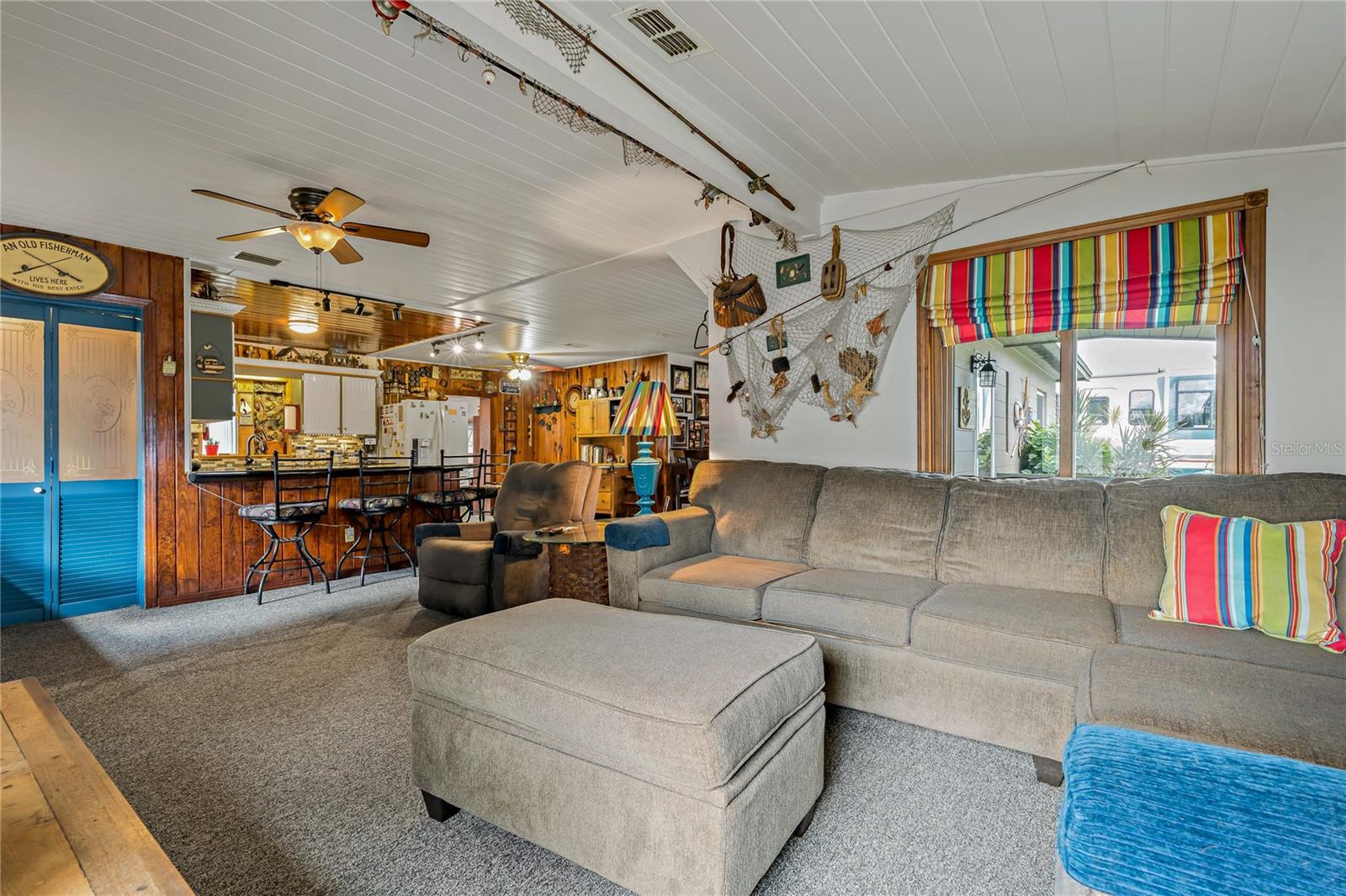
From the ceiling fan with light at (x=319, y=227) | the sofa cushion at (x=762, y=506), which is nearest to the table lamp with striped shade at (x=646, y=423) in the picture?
the sofa cushion at (x=762, y=506)

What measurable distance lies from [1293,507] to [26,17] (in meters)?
4.49

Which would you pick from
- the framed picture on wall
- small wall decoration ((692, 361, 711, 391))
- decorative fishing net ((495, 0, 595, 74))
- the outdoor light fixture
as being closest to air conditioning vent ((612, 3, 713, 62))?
decorative fishing net ((495, 0, 595, 74))

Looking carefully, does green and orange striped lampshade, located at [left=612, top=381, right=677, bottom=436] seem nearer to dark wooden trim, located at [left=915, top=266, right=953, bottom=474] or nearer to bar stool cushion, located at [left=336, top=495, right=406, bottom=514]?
dark wooden trim, located at [left=915, top=266, right=953, bottom=474]

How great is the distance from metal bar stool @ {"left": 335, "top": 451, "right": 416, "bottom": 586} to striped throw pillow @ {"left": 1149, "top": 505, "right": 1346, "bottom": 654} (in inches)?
190

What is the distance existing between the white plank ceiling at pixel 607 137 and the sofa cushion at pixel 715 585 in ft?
6.14

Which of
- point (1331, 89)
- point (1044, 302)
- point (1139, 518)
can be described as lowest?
point (1139, 518)

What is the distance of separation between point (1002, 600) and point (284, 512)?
14.6ft

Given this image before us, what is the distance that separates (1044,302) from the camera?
117 inches

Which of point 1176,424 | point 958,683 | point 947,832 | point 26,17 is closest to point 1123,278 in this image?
point 1176,424

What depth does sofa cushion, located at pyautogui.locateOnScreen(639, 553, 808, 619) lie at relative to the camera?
2.58 meters

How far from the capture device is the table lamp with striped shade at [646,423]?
380 centimetres

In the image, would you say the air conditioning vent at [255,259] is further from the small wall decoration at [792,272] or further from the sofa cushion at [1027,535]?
the sofa cushion at [1027,535]

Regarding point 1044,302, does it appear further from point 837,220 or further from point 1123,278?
point 837,220

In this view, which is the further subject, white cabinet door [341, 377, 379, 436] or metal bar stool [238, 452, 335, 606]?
white cabinet door [341, 377, 379, 436]
